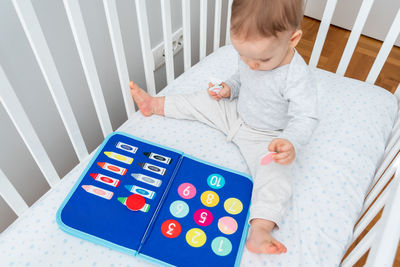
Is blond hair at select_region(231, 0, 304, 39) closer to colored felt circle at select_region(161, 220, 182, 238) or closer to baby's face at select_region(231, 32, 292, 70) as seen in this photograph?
baby's face at select_region(231, 32, 292, 70)

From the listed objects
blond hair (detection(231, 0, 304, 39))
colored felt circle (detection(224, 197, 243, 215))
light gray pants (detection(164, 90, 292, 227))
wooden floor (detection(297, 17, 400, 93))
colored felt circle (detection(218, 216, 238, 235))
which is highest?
blond hair (detection(231, 0, 304, 39))

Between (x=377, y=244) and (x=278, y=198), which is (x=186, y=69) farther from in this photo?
(x=377, y=244)

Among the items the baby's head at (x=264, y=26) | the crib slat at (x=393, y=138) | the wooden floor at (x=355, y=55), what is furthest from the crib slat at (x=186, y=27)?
the wooden floor at (x=355, y=55)

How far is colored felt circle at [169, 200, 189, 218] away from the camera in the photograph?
26.4 inches

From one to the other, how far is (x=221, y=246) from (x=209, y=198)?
0.36ft

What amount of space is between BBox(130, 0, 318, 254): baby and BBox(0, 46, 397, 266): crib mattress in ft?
Answer: 0.12

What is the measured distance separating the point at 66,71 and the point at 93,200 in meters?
0.38

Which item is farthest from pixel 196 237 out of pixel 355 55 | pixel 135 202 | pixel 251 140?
pixel 355 55

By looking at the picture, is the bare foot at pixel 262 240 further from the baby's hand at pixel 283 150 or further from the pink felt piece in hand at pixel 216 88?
the pink felt piece in hand at pixel 216 88

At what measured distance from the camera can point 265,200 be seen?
2.19ft

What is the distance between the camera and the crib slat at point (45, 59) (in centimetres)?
53

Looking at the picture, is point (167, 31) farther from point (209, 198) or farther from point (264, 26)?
point (209, 198)

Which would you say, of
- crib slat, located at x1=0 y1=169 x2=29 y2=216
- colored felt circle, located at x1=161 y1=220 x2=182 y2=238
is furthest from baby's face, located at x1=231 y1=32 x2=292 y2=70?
crib slat, located at x1=0 y1=169 x2=29 y2=216

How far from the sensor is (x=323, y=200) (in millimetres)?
716
